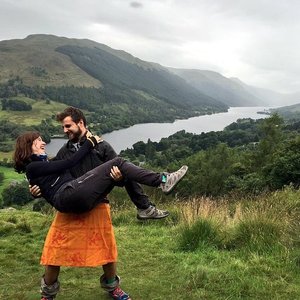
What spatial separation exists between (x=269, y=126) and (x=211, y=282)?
183ft

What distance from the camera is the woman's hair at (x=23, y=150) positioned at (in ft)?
13.5

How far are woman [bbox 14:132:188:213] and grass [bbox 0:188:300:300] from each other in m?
1.38

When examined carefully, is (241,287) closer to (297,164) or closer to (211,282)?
(211,282)

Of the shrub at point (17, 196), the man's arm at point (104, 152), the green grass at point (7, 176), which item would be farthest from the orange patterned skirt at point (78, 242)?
the green grass at point (7, 176)

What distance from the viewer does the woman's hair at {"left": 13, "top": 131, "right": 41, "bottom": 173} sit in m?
4.12

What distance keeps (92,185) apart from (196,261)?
2384 millimetres

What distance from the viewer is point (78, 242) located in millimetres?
4113

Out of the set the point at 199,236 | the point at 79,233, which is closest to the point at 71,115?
the point at 79,233

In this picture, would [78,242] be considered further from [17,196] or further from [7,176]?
[7,176]

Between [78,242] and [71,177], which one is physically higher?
[71,177]

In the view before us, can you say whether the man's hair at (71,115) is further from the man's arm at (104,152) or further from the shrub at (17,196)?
the shrub at (17,196)

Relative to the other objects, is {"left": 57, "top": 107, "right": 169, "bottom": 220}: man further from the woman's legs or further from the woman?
the woman's legs

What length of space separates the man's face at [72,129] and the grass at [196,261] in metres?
1.89

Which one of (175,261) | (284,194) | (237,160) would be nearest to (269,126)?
(237,160)
